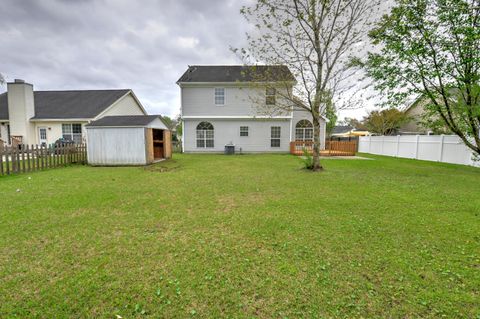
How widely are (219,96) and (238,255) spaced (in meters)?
16.9

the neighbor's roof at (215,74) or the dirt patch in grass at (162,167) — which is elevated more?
the neighbor's roof at (215,74)

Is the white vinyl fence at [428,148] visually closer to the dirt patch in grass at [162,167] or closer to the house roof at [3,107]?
the dirt patch in grass at [162,167]

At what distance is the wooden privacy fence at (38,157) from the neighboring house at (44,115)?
632 centimetres

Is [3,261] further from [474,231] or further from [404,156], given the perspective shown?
[404,156]

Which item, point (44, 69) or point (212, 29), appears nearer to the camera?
point (212, 29)

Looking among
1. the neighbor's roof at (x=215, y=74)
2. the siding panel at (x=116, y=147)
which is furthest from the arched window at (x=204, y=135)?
the siding panel at (x=116, y=147)

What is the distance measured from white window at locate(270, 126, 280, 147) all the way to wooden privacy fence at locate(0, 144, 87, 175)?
13.3m

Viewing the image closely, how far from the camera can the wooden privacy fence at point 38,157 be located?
8.48m

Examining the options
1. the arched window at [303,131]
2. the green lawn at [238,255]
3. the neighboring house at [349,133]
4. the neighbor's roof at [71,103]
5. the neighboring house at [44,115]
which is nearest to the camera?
the green lawn at [238,255]

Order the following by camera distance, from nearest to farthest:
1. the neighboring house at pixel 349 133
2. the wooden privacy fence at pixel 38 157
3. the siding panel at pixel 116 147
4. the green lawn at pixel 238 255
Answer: the green lawn at pixel 238 255 < the wooden privacy fence at pixel 38 157 < the siding panel at pixel 116 147 < the neighboring house at pixel 349 133

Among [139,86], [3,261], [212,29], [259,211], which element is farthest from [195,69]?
[3,261]

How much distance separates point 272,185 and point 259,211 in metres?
2.48

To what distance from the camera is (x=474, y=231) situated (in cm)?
373

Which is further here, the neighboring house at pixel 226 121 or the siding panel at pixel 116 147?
the neighboring house at pixel 226 121
